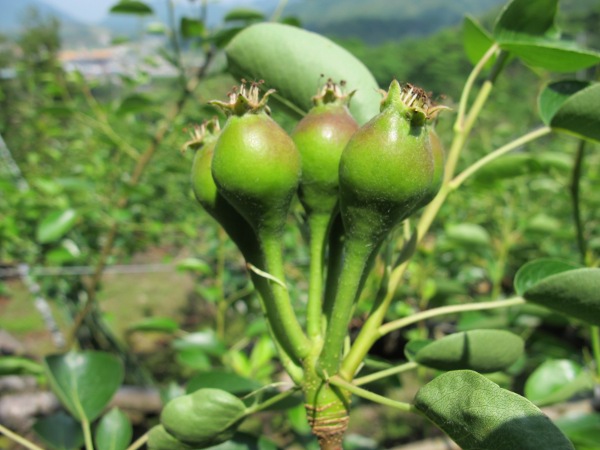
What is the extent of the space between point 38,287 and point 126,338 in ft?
5.34

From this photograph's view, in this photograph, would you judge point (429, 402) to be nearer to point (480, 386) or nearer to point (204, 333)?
point (480, 386)

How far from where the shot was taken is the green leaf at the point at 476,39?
0.69m

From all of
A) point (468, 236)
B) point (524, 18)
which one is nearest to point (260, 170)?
point (524, 18)

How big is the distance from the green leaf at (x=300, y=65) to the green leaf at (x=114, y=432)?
51 centimetres

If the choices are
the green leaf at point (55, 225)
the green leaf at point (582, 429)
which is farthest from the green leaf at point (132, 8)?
the green leaf at point (582, 429)

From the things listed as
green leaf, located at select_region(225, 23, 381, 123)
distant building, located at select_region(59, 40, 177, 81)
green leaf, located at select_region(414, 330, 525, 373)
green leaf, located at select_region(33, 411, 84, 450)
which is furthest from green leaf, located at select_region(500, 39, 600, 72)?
distant building, located at select_region(59, 40, 177, 81)

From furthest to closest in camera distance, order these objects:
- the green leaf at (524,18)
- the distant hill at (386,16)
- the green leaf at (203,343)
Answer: the distant hill at (386,16), the green leaf at (203,343), the green leaf at (524,18)

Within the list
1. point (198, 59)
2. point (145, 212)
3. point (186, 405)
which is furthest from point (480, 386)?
point (145, 212)

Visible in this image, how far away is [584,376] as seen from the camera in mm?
920

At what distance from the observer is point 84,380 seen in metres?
0.80

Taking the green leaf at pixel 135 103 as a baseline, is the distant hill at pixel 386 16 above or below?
below

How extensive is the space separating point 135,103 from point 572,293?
141 cm

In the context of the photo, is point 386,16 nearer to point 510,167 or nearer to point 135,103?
point 135,103

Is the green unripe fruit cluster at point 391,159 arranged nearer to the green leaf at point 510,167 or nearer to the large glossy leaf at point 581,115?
the large glossy leaf at point 581,115
